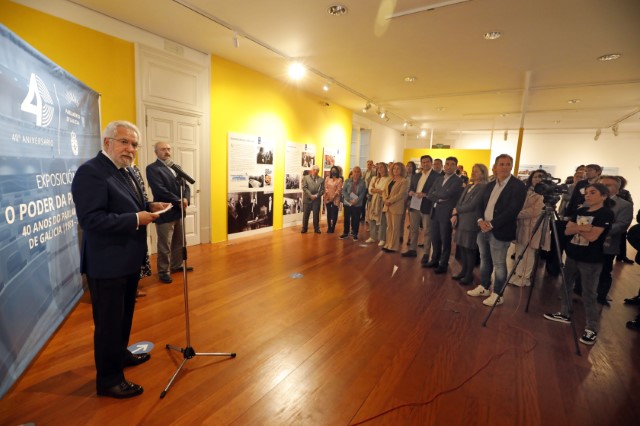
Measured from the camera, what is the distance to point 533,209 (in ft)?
12.1

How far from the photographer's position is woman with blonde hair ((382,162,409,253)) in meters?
5.54

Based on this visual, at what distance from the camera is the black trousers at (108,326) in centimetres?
183

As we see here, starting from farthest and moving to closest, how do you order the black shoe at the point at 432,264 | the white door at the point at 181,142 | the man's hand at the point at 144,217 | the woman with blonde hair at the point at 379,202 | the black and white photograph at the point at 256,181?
1. the black and white photograph at the point at 256,181
2. the woman with blonde hair at the point at 379,202
3. the black shoe at the point at 432,264
4. the white door at the point at 181,142
5. the man's hand at the point at 144,217

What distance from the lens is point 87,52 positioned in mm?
4043

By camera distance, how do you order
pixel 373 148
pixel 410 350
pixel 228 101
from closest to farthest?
pixel 410 350 < pixel 228 101 < pixel 373 148

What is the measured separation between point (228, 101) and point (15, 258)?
4675mm

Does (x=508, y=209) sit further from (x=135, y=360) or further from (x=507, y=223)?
(x=135, y=360)

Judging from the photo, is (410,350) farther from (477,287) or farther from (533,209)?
(533,209)

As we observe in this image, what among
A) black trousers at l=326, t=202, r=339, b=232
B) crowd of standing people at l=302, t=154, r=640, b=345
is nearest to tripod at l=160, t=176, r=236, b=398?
crowd of standing people at l=302, t=154, r=640, b=345

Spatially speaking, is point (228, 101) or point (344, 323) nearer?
point (344, 323)


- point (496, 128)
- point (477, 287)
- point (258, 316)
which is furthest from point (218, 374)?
point (496, 128)

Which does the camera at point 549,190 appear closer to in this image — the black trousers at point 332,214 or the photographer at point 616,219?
the photographer at point 616,219

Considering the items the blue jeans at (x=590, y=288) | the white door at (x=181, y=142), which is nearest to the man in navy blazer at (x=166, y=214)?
the white door at (x=181, y=142)

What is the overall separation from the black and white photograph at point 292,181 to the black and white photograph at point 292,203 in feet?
0.65
